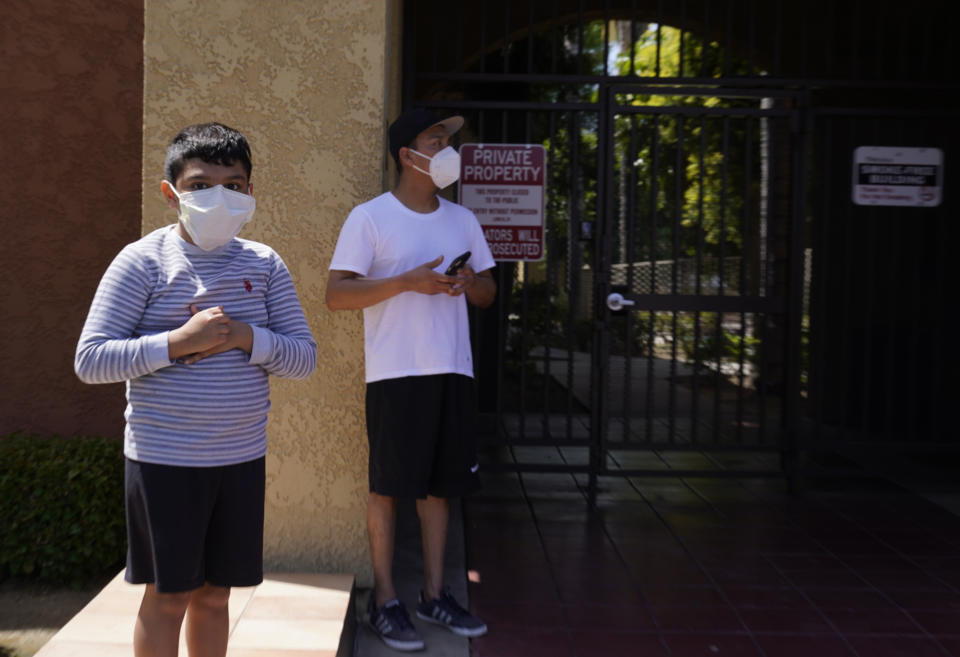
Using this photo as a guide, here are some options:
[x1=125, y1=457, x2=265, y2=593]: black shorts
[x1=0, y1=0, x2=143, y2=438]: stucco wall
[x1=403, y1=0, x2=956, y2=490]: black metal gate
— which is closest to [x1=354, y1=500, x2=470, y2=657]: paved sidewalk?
[x1=403, y1=0, x2=956, y2=490]: black metal gate

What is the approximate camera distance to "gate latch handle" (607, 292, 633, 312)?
5375mm

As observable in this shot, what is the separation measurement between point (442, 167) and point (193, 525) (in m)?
1.63

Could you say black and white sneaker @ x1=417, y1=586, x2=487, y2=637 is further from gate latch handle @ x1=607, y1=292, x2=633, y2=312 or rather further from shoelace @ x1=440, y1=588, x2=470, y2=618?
gate latch handle @ x1=607, y1=292, x2=633, y2=312

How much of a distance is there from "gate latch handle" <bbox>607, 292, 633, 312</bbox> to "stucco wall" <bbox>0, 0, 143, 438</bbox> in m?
2.58

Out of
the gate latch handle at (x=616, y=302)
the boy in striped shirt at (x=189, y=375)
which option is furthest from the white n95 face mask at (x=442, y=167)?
the gate latch handle at (x=616, y=302)

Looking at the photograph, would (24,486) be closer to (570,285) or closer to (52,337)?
(52,337)

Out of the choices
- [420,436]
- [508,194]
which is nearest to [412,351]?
[420,436]

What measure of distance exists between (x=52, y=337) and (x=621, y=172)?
3.32 metres

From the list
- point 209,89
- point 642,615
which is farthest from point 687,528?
point 209,89

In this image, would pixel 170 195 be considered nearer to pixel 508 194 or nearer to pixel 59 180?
pixel 59 180

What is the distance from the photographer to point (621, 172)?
573 centimetres

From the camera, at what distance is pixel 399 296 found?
337 centimetres

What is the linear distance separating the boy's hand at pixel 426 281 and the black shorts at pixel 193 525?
1001 mm

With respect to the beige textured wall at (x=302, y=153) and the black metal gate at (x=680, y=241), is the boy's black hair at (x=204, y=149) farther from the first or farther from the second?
the black metal gate at (x=680, y=241)
